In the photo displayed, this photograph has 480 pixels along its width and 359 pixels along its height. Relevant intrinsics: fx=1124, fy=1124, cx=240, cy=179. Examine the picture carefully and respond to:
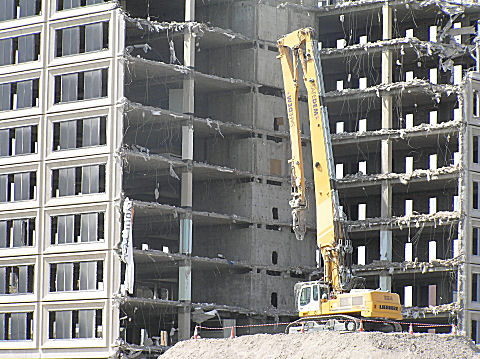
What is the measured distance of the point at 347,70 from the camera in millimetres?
98438

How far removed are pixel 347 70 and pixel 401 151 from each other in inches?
348

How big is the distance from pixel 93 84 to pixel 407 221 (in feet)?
87.9

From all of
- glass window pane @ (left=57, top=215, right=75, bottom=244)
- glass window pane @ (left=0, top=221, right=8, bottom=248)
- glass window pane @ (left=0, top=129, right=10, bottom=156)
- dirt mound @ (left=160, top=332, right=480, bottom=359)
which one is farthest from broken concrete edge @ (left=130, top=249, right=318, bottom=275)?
dirt mound @ (left=160, top=332, right=480, bottom=359)

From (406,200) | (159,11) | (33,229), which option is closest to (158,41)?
(159,11)

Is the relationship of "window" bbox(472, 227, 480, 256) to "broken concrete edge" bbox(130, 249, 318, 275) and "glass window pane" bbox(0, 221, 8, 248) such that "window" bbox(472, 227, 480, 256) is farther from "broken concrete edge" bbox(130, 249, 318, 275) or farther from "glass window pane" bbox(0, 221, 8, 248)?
"glass window pane" bbox(0, 221, 8, 248)

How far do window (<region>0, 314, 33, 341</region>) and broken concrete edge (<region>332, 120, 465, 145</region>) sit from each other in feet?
96.2

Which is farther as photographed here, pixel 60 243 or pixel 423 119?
pixel 423 119

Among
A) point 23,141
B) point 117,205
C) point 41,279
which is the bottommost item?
point 41,279

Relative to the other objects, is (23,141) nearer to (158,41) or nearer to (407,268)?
(158,41)

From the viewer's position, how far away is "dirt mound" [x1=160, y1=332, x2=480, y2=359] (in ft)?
187

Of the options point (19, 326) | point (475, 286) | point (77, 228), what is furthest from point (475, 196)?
point (19, 326)

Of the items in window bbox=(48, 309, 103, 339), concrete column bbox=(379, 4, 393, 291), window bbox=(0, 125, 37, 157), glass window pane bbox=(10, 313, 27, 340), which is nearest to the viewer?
window bbox=(48, 309, 103, 339)

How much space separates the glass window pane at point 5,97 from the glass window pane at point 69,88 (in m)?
5.53

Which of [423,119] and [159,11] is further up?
[159,11]
